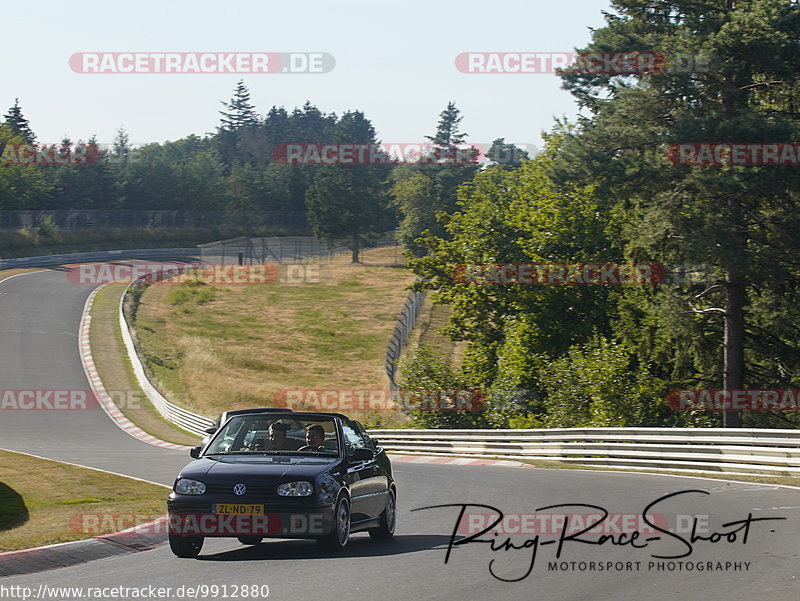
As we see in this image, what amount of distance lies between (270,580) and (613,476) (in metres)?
13.3

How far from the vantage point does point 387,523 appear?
11.2 m

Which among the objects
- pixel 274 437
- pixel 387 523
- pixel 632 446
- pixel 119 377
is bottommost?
pixel 119 377

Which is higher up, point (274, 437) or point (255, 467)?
point (274, 437)

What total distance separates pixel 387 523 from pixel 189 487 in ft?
8.69

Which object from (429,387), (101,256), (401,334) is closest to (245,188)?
(101,256)

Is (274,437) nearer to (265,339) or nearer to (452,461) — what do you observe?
(452,461)

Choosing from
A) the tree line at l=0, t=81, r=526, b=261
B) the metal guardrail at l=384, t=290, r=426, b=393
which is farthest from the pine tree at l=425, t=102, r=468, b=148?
the metal guardrail at l=384, t=290, r=426, b=393

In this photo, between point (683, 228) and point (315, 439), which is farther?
point (683, 228)

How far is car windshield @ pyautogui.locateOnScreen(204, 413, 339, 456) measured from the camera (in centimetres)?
1044

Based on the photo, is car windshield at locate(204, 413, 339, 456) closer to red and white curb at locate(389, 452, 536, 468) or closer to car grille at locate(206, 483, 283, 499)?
car grille at locate(206, 483, 283, 499)

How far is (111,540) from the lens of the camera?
10883mm

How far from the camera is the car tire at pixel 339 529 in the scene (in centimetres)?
955

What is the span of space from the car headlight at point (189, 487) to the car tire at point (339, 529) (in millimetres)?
1213

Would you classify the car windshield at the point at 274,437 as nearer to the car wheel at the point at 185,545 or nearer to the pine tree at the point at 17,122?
the car wheel at the point at 185,545
